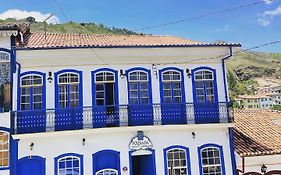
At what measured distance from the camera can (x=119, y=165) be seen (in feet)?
45.9

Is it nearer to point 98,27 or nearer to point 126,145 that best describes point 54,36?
point 126,145

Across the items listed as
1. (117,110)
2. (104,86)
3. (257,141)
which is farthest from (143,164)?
(257,141)

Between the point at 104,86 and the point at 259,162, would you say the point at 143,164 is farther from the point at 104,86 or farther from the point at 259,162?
the point at 259,162

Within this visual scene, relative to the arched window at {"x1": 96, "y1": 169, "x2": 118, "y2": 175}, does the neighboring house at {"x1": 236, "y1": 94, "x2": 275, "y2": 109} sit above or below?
above

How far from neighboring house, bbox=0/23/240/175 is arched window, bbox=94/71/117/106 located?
45mm

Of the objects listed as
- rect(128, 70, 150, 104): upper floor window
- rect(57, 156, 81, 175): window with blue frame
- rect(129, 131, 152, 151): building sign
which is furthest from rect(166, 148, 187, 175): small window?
rect(57, 156, 81, 175): window with blue frame

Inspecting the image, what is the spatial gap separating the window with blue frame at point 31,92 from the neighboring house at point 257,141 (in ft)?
30.1

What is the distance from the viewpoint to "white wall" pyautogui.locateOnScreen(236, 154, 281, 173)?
48.2 ft

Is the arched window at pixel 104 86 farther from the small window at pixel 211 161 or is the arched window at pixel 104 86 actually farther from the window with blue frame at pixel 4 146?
the small window at pixel 211 161

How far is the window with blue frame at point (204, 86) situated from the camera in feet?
50.6

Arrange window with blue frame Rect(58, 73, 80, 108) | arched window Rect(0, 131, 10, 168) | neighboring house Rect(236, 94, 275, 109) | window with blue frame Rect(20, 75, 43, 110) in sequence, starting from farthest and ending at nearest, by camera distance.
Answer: neighboring house Rect(236, 94, 275, 109)
window with blue frame Rect(58, 73, 80, 108)
window with blue frame Rect(20, 75, 43, 110)
arched window Rect(0, 131, 10, 168)

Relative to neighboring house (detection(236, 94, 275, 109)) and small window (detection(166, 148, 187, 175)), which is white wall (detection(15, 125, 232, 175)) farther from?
neighboring house (detection(236, 94, 275, 109))

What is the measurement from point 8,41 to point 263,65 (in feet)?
514

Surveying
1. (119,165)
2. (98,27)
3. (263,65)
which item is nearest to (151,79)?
(119,165)
